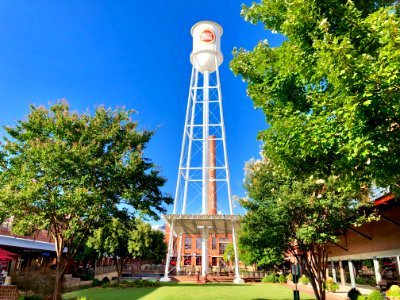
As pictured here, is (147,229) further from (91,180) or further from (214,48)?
(91,180)

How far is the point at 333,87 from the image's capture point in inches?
231

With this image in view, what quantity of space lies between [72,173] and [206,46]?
27106mm

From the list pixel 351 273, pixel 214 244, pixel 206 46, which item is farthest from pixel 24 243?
pixel 214 244

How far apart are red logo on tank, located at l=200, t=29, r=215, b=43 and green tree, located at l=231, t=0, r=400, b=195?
97.0ft

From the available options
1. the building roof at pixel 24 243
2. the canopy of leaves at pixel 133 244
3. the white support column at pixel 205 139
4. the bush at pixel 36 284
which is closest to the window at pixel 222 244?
the canopy of leaves at pixel 133 244

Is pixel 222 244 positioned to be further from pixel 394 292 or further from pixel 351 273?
pixel 394 292

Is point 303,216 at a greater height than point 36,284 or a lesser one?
greater

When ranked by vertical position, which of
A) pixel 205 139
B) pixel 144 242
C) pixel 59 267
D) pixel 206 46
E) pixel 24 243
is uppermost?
pixel 206 46

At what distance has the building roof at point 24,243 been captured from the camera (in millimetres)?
25172

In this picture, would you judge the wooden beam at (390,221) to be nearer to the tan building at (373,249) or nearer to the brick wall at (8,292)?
the tan building at (373,249)

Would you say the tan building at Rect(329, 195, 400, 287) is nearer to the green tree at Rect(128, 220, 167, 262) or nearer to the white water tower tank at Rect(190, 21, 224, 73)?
the white water tower tank at Rect(190, 21, 224, 73)

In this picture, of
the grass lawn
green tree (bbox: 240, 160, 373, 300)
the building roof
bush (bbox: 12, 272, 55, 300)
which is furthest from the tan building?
the building roof

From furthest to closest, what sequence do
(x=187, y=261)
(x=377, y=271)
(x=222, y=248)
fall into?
(x=222, y=248) → (x=187, y=261) → (x=377, y=271)

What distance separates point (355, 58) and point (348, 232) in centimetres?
1854
